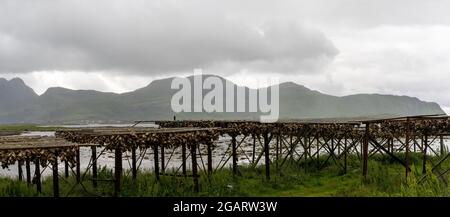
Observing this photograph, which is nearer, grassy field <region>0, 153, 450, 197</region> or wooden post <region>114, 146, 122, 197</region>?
wooden post <region>114, 146, 122, 197</region>

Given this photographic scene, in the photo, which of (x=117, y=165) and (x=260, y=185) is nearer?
(x=117, y=165)

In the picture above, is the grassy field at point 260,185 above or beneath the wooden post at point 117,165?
beneath

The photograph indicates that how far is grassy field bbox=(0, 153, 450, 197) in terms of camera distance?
63.3ft

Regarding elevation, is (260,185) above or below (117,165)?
below

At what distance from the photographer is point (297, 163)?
96.6 ft

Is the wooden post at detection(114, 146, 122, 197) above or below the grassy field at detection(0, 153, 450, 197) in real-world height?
above

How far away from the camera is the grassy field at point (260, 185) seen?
19.3 metres

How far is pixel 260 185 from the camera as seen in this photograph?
2330 centimetres

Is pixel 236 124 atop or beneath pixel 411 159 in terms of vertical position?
atop

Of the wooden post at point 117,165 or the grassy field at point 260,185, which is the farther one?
the grassy field at point 260,185
